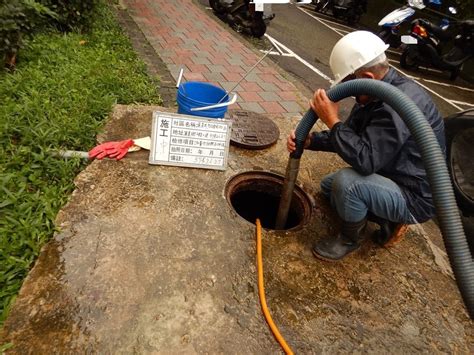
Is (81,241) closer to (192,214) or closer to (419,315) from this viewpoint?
(192,214)

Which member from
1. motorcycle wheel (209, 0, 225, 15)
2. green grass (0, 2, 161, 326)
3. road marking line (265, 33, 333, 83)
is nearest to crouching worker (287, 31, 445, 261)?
green grass (0, 2, 161, 326)

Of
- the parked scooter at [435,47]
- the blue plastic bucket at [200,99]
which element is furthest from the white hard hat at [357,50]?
the parked scooter at [435,47]

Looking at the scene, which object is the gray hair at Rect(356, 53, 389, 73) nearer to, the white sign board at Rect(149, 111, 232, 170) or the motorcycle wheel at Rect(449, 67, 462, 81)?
the white sign board at Rect(149, 111, 232, 170)

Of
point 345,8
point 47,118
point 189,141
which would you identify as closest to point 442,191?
point 189,141

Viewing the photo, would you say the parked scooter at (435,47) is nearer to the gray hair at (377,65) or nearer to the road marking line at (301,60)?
the road marking line at (301,60)

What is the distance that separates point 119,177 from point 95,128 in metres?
0.90

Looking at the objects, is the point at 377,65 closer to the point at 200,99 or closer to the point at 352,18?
the point at 200,99

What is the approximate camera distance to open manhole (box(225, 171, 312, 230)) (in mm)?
2816

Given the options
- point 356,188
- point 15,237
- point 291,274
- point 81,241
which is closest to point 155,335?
point 81,241

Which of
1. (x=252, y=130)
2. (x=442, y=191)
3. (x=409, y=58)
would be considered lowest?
(x=409, y=58)

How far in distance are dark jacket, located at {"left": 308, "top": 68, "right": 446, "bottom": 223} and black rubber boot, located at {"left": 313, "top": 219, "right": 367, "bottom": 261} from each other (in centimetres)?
37

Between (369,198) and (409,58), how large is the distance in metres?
8.42

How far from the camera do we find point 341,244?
2.31 meters

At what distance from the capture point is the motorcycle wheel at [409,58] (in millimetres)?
8891
